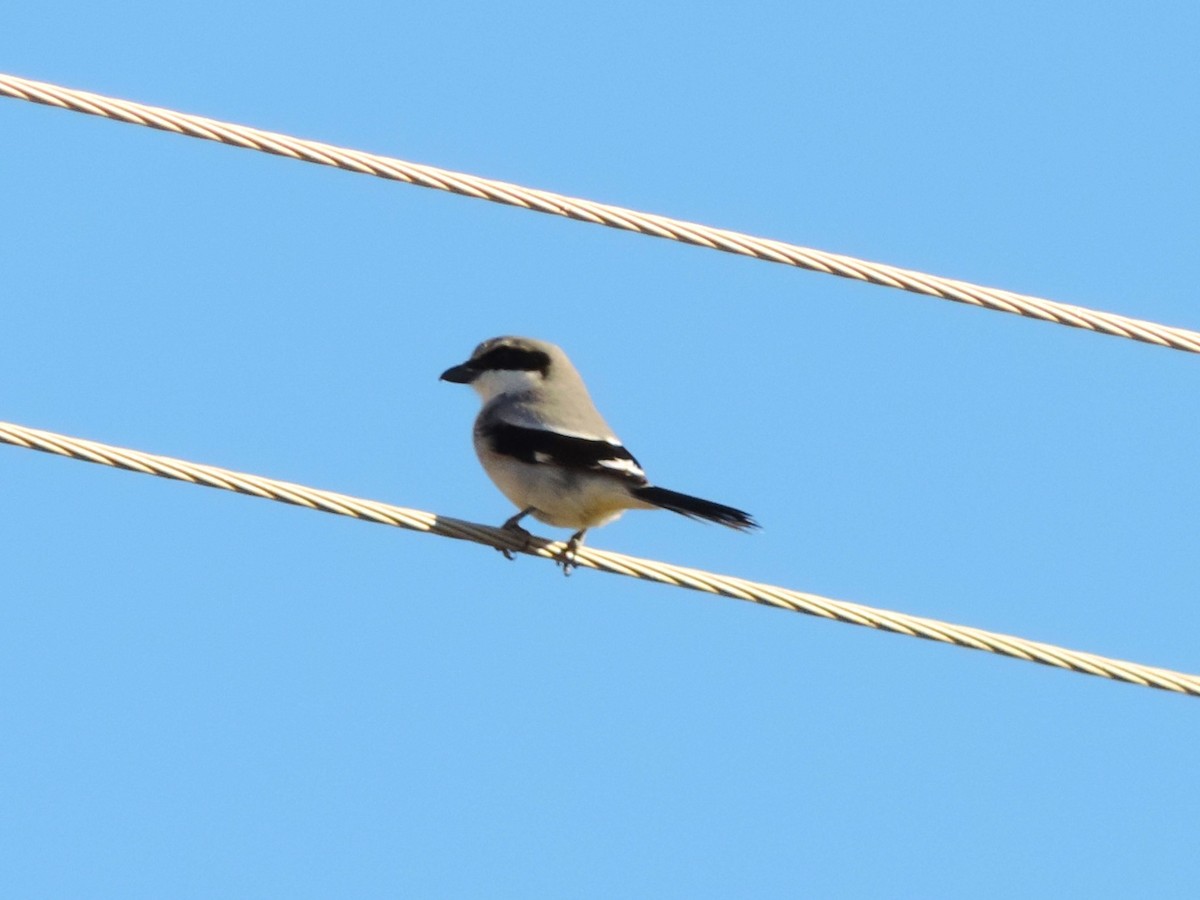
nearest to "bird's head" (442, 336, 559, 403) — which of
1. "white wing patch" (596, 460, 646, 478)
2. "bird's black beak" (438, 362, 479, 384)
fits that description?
"bird's black beak" (438, 362, 479, 384)

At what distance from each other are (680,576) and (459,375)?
341 centimetres

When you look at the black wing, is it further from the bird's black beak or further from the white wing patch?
the bird's black beak

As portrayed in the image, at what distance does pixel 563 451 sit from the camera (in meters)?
7.64

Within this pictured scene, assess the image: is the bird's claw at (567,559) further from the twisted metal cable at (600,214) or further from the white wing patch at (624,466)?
the twisted metal cable at (600,214)

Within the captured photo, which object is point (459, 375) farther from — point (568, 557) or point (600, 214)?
point (600, 214)

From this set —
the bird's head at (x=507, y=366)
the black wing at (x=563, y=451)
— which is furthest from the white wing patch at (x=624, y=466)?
the bird's head at (x=507, y=366)

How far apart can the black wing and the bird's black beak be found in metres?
0.74

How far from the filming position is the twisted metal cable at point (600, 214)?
519cm

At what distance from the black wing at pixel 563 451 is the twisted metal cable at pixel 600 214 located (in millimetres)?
1905

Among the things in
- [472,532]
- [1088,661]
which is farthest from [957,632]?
[472,532]

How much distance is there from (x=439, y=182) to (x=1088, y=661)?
2151 mm

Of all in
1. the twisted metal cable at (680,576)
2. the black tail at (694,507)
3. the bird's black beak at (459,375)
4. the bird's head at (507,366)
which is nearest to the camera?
the twisted metal cable at (680,576)

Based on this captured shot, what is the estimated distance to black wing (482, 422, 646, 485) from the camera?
7.37 metres

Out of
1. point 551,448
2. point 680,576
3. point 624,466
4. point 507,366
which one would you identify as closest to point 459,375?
point 507,366
